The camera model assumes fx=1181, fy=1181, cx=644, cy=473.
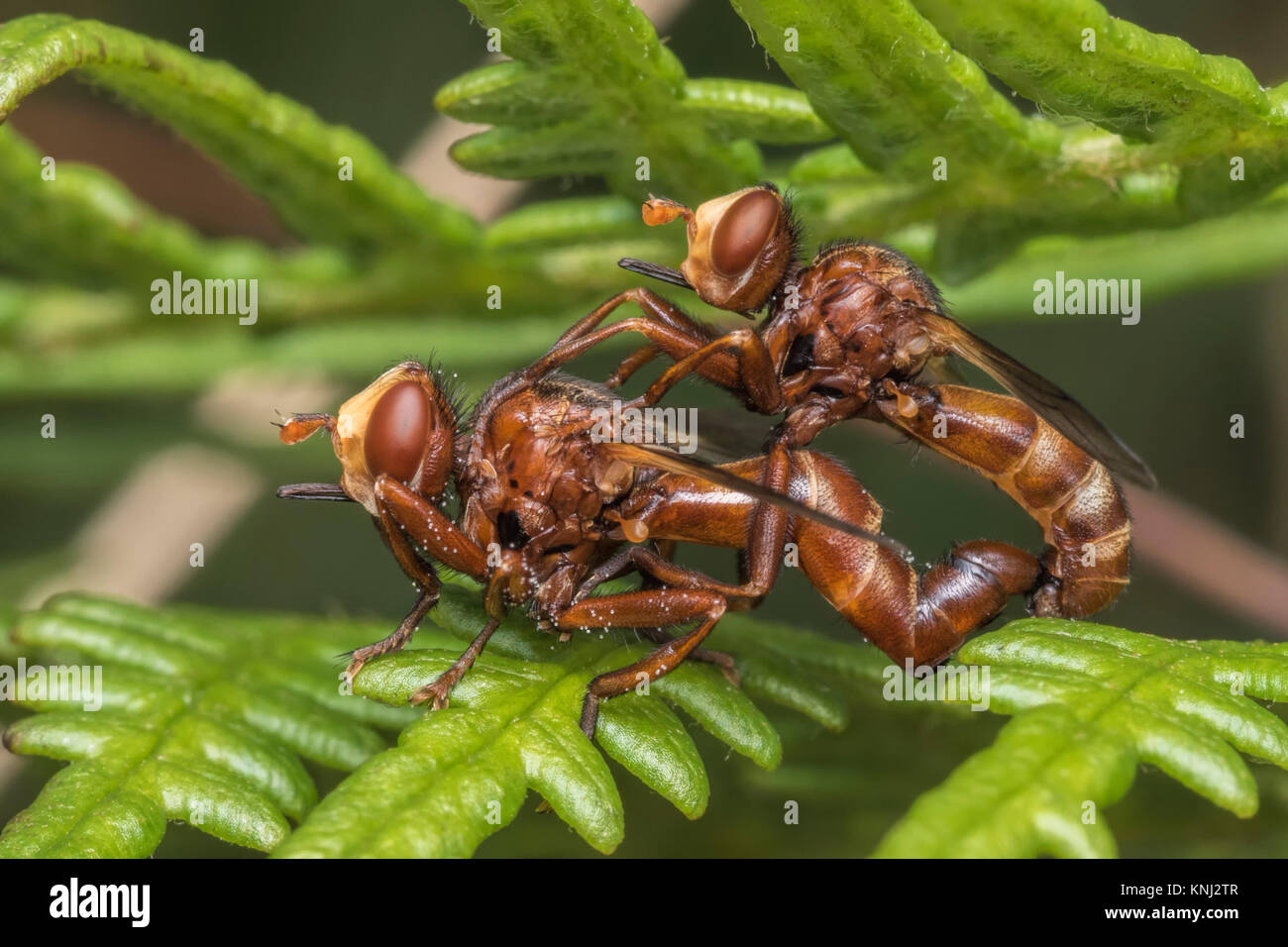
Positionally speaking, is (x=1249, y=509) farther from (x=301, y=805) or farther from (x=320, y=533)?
(x=301, y=805)

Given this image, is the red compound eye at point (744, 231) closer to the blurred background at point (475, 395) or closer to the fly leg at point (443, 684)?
the blurred background at point (475, 395)

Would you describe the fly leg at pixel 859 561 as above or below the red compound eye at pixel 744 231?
below

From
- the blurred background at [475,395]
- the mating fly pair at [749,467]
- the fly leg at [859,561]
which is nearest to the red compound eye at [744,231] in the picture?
the mating fly pair at [749,467]

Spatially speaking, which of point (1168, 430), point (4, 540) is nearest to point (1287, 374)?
point (1168, 430)

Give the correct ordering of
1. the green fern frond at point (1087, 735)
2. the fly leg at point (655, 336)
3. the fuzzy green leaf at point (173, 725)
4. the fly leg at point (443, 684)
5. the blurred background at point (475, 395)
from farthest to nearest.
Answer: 1. the blurred background at point (475, 395)
2. the fly leg at point (655, 336)
3. the fly leg at point (443, 684)
4. the fuzzy green leaf at point (173, 725)
5. the green fern frond at point (1087, 735)

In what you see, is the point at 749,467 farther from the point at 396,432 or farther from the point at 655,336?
the point at 396,432

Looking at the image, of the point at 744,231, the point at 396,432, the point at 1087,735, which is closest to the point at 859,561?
the point at 744,231

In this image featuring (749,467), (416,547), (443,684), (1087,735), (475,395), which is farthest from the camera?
(475,395)
